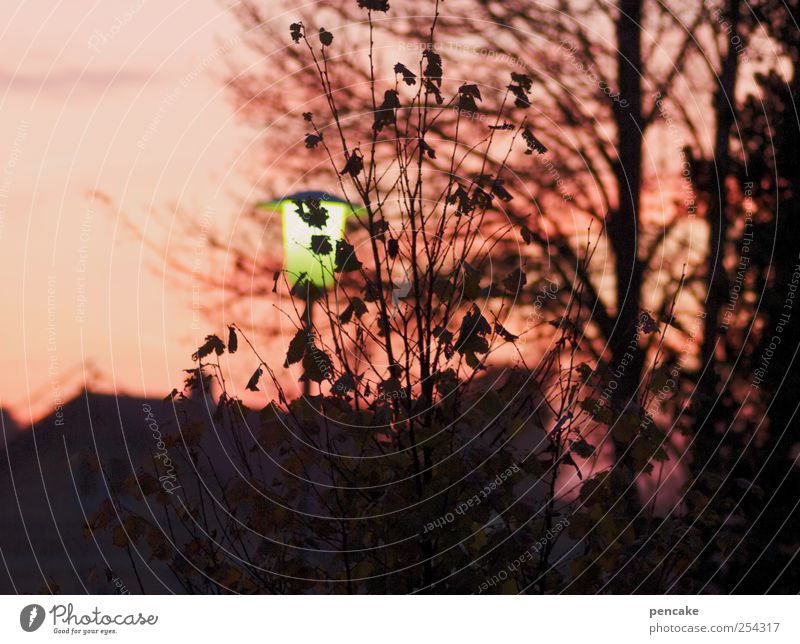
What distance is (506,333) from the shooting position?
4105 mm

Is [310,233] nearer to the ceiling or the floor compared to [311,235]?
nearer to the ceiling

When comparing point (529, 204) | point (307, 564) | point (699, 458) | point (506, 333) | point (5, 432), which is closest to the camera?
point (506, 333)

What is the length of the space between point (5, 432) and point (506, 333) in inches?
94.2

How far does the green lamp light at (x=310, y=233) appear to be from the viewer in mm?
4055

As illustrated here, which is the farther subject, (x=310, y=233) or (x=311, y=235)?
(x=310, y=233)

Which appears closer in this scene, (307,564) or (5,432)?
(307,564)

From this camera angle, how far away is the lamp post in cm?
400

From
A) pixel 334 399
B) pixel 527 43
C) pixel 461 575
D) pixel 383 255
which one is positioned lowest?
pixel 461 575

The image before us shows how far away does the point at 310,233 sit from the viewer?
16.0 ft

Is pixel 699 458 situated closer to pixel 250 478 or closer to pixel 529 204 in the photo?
pixel 529 204

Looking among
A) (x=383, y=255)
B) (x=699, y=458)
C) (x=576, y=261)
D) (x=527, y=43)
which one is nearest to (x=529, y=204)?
(x=576, y=261)

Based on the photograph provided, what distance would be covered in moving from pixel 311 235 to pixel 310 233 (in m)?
0.40

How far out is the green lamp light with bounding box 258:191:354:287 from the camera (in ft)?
13.3

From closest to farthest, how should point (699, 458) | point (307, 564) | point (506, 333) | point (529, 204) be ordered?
point (506, 333) → point (307, 564) → point (699, 458) → point (529, 204)
